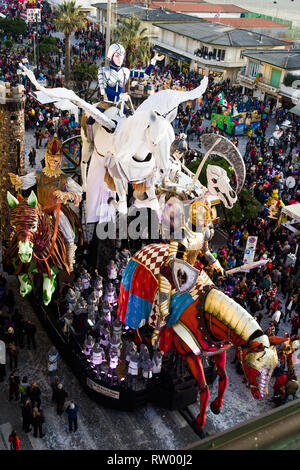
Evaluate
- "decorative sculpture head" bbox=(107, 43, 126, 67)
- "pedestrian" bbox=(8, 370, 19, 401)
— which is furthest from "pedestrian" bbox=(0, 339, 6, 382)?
"decorative sculpture head" bbox=(107, 43, 126, 67)

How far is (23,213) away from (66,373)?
4.64m

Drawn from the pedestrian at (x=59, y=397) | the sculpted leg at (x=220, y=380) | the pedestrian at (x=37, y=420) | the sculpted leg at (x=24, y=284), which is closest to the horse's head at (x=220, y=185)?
the sculpted leg at (x=220, y=380)

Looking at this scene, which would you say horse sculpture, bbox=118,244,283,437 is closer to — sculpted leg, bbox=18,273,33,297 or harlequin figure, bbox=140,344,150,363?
harlequin figure, bbox=140,344,150,363

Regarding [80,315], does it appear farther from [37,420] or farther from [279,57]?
[279,57]

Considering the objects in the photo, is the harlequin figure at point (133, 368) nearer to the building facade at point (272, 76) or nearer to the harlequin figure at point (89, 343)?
the harlequin figure at point (89, 343)

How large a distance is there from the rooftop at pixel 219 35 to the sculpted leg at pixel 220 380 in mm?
34579

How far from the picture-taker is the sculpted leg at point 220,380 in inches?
457

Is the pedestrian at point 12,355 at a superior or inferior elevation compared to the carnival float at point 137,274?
inferior

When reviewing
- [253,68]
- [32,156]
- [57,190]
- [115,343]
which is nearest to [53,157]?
[57,190]

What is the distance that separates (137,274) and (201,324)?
6.89 ft

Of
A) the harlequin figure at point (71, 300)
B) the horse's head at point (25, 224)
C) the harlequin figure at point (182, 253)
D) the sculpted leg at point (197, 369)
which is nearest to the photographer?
the harlequin figure at point (182, 253)

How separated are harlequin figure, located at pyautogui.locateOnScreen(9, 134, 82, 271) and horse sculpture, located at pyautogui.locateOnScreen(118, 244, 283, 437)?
2.12 m
